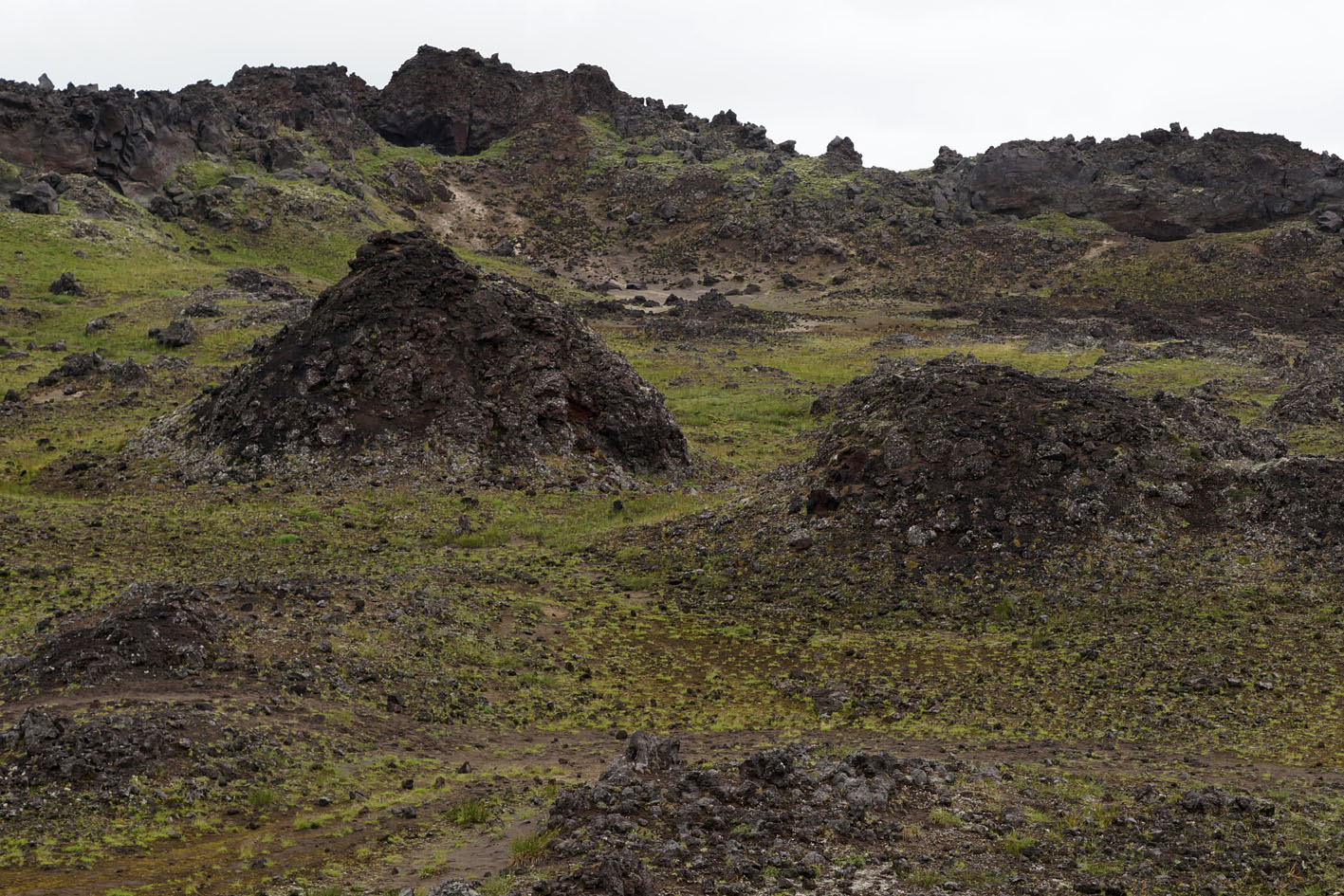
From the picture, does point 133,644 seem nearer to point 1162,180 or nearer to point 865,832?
point 865,832

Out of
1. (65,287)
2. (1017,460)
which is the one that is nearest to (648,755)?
(1017,460)

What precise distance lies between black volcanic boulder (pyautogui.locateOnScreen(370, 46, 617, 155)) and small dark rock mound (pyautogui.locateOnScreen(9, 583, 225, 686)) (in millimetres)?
137063

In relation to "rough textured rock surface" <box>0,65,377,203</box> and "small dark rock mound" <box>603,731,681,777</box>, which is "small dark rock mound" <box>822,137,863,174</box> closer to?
"rough textured rock surface" <box>0,65,377,203</box>

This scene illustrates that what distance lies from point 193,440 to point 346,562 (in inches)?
488

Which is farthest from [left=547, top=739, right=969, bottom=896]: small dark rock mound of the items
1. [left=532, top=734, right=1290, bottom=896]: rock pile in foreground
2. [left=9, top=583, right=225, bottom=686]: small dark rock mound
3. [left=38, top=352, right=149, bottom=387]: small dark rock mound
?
[left=38, top=352, right=149, bottom=387]: small dark rock mound

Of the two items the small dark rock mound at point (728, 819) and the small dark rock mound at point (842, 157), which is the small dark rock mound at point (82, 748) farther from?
the small dark rock mound at point (842, 157)

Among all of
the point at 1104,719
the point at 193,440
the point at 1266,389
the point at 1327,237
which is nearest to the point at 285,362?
the point at 193,440

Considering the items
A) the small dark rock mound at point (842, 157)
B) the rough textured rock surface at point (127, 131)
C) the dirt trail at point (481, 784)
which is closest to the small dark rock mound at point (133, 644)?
the dirt trail at point (481, 784)

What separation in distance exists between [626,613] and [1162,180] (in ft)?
359

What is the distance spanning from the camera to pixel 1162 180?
110 metres

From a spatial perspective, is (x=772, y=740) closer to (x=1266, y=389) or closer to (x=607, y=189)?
(x=1266, y=389)

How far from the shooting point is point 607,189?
130 m

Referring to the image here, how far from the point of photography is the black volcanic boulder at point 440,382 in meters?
32.5

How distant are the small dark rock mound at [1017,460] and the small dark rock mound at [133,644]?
49.7ft
